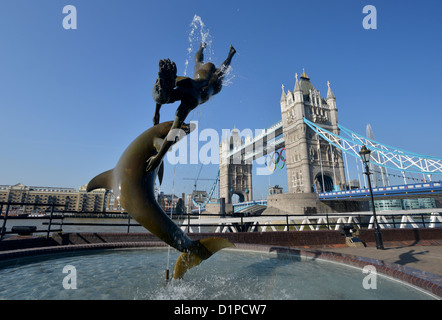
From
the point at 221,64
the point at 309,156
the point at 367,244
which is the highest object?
the point at 309,156

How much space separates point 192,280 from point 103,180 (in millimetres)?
2282

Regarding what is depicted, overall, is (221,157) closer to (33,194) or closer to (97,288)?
(97,288)

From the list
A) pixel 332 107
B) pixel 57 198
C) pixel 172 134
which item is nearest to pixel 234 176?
pixel 332 107

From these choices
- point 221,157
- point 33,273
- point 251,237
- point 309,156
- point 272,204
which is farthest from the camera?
point 221,157

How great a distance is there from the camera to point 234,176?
272 feet

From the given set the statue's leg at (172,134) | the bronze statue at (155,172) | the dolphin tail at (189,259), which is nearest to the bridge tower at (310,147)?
the dolphin tail at (189,259)

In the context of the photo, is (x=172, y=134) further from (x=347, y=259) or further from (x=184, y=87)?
(x=347, y=259)

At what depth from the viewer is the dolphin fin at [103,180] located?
3531mm

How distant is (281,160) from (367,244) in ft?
237

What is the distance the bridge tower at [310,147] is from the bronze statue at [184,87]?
47662mm

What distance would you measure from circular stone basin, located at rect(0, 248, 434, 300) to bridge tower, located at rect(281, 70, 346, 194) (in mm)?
46177

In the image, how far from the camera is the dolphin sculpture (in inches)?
129
